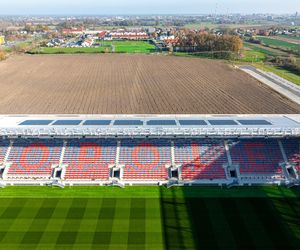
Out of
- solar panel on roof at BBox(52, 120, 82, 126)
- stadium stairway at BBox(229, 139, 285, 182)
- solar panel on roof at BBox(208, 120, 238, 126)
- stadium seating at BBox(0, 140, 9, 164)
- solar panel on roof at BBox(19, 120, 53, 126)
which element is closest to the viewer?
stadium stairway at BBox(229, 139, 285, 182)

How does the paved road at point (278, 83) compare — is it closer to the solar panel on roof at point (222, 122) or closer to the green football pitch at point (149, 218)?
the solar panel on roof at point (222, 122)

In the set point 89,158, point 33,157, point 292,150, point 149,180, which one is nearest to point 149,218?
point 149,180

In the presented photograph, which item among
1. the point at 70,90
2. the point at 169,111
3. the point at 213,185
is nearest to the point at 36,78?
the point at 70,90

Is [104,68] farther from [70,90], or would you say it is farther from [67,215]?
[67,215]

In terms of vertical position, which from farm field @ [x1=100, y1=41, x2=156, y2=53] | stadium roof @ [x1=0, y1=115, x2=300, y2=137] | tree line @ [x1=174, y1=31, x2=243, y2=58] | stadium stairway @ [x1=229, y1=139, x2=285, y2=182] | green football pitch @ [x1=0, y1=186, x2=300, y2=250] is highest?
farm field @ [x1=100, y1=41, x2=156, y2=53]

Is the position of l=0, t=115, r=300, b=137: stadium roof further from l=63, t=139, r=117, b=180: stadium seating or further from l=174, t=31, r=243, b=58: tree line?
l=174, t=31, r=243, b=58: tree line

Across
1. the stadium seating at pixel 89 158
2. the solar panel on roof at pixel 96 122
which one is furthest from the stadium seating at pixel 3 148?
the solar panel on roof at pixel 96 122

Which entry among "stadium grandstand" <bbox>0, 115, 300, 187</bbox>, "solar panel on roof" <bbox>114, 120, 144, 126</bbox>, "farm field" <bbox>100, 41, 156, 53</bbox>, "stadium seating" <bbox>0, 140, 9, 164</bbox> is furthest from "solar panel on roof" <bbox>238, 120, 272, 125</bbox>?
"farm field" <bbox>100, 41, 156, 53</bbox>
